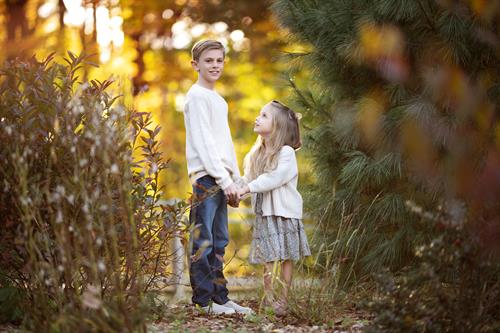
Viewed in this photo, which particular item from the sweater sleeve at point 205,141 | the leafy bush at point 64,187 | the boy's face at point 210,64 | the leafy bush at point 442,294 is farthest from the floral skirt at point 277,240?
the leafy bush at point 442,294

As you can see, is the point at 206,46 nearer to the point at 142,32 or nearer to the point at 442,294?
the point at 442,294

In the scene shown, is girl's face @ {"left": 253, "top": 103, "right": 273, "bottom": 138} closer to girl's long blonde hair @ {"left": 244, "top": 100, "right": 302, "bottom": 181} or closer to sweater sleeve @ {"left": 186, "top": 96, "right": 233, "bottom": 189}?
girl's long blonde hair @ {"left": 244, "top": 100, "right": 302, "bottom": 181}

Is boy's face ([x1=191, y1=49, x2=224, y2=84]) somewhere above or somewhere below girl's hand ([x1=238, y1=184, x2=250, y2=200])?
above

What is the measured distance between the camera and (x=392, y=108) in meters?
5.16

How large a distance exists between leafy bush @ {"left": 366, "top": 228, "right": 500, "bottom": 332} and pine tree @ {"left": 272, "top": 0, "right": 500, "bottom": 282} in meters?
0.83

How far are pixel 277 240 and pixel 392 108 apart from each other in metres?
1.32

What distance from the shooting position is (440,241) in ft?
10.7

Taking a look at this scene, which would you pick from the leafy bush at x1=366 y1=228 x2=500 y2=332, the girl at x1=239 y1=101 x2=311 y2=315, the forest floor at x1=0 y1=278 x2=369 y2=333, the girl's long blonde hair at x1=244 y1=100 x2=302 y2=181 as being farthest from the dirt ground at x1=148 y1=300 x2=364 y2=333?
the girl's long blonde hair at x1=244 y1=100 x2=302 y2=181

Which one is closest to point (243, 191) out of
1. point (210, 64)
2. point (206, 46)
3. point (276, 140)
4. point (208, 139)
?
point (208, 139)

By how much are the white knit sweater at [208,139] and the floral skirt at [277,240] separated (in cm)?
42

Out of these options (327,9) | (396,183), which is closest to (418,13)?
(327,9)

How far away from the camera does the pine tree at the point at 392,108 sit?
4.64m

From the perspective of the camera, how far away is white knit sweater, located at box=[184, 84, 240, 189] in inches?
183

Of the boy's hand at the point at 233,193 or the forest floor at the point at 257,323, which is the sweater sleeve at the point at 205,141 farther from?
the forest floor at the point at 257,323
